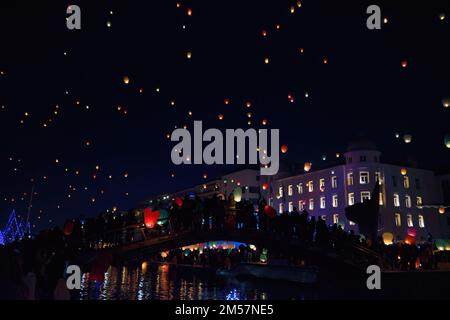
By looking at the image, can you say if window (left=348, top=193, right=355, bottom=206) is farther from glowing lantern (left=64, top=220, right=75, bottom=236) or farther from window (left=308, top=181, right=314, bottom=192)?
glowing lantern (left=64, top=220, right=75, bottom=236)

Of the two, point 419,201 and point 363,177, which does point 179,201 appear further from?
point 419,201

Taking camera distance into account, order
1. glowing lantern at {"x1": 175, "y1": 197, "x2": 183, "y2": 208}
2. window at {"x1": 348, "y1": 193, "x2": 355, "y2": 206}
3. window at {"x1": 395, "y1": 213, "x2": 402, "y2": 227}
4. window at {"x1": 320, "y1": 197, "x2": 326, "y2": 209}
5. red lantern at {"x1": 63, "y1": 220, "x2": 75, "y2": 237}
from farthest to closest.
A: window at {"x1": 320, "y1": 197, "x2": 326, "y2": 209} → window at {"x1": 348, "y1": 193, "x2": 355, "y2": 206} → window at {"x1": 395, "y1": 213, "x2": 402, "y2": 227} → glowing lantern at {"x1": 175, "y1": 197, "x2": 183, "y2": 208} → red lantern at {"x1": 63, "y1": 220, "x2": 75, "y2": 237}

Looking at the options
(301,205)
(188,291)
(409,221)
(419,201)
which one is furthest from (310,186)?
(188,291)

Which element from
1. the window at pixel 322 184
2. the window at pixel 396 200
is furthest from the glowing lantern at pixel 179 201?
the window at pixel 396 200

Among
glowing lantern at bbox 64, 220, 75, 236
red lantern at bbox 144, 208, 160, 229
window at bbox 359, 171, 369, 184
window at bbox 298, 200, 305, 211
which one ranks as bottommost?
glowing lantern at bbox 64, 220, 75, 236

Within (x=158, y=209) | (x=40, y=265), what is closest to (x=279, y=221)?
(x=158, y=209)

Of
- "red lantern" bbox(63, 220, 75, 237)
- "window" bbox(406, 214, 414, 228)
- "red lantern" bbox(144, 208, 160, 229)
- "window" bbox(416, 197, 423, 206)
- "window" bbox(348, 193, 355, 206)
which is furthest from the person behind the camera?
"window" bbox(416, 197, 423, 206)

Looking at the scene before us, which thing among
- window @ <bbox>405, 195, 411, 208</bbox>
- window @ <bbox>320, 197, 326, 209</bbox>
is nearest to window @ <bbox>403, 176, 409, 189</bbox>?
window @ <bbox>405, 195, 411, 208</bbox>

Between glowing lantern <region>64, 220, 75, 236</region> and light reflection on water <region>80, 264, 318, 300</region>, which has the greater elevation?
glowing lantern <region>64, 220, 75, 236</region>

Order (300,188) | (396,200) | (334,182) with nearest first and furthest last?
(396,200) → (334,182) → (300,188)

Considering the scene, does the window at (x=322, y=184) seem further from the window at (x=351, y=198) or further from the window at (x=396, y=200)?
the window at (x=396, y=200)
